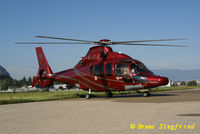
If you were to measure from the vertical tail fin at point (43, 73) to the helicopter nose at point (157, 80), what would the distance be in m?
12.8

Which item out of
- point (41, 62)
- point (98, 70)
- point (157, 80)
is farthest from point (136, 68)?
point (41, 62)

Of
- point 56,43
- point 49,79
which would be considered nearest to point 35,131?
point 56,43

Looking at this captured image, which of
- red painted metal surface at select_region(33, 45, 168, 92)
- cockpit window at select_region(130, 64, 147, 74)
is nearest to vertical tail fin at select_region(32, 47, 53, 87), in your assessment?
red painted metal surface at select_region(33, 45, 168, 92)

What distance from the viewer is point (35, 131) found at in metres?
6.53

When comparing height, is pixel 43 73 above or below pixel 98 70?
below

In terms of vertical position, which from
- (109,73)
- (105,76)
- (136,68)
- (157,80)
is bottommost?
(157,80)

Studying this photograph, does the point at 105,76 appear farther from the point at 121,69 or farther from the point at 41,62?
the point at 41,62

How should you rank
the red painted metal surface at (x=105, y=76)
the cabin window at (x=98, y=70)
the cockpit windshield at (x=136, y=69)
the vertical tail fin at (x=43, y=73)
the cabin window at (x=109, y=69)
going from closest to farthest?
the red painted metal surface at (x=105, y=76), the cockpit windshield at (x=136, y=69), the cabin window at (x=109, y=69), the cabin window at (x=98, y=70), the vertical tail fin at (x=43, y=73)

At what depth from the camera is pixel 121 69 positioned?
19953 millimetres

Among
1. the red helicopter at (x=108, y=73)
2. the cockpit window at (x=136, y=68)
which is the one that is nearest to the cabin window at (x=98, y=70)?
the red helicopter at (x=108, y=73)

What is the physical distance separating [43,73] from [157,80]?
15130 millimetres

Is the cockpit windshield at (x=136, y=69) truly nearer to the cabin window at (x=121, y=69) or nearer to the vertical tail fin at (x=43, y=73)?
the cabin window at (x=121, y=69)

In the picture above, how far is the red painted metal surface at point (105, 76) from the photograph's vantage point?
1930 centimetres

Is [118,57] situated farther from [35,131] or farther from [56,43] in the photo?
[35,131]
